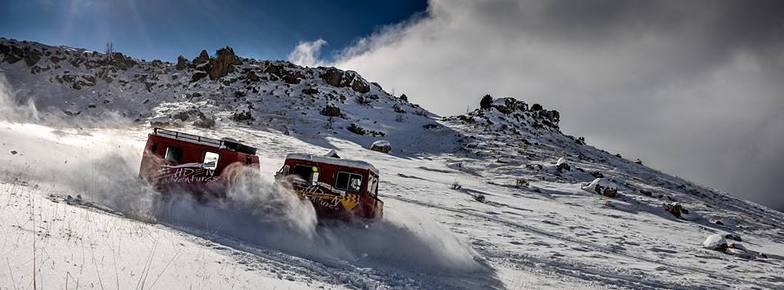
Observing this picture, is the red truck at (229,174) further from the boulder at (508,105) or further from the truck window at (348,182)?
the boulder at (508,105)

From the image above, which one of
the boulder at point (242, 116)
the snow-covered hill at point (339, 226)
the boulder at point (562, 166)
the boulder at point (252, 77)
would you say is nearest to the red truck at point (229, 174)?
the snow-covered hill at point (339, 226)

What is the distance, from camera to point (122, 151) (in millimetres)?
15484

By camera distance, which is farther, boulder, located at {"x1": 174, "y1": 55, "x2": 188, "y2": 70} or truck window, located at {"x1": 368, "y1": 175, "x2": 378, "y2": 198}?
boulder, located at {"x1": 174, "y1": 55, "x2": 188, "y2": 70}

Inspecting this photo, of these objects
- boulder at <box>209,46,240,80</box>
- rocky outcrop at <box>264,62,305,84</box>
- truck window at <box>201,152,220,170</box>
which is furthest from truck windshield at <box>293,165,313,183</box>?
boulder at <box>209,46,240,80</box>

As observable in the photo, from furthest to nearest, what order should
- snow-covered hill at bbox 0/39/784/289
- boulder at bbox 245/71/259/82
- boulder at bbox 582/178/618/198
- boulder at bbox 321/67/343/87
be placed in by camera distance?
boulder at bbox 321/67/343/87 → boulder at bbox 245/71/259/82 → boulder at bbox 582/178/618/198 → snow-covered hill at bbox 0/39/784/289

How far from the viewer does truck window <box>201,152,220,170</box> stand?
13422 mm

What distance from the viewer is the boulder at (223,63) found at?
67.6 meters

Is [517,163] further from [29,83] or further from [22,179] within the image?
[29,83]

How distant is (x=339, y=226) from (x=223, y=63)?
2485 inches

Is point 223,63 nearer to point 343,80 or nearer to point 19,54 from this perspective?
point 343,80

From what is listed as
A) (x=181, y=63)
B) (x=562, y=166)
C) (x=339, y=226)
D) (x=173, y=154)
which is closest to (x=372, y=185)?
(x=339, y=226)

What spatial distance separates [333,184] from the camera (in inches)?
528

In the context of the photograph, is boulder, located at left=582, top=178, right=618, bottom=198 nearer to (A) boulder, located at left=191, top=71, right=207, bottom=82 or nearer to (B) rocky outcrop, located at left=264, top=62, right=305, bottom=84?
(B) rocky outcrop, located at left=264, top=62, right=305, bottom=84

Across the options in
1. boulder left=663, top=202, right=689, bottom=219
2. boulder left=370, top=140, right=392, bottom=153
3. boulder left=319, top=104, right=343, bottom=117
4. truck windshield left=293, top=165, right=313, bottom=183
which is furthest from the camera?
boulder left=319, top=104, right=343, bottom=117
